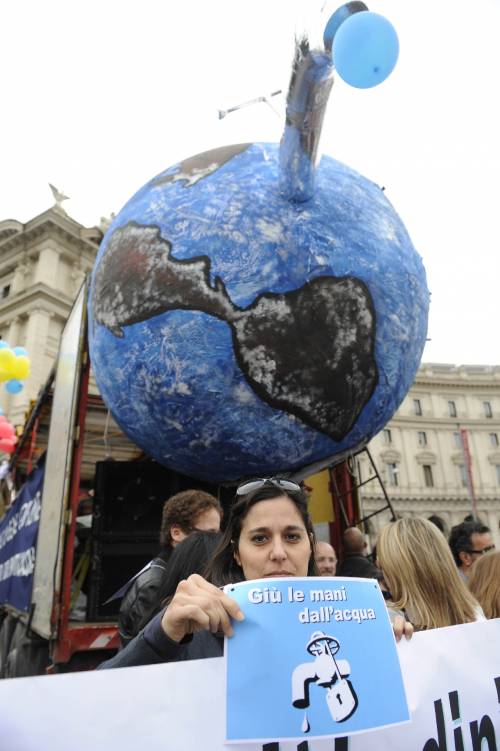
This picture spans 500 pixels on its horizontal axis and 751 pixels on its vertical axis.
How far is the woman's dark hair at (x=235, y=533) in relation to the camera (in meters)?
1.52

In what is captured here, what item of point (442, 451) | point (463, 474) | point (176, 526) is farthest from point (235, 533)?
point (463, 474)

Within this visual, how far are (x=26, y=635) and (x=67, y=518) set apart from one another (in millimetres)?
1288

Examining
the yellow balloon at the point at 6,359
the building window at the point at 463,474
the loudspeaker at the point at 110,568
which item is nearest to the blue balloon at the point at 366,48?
the loudspeaker at the point at 110,568

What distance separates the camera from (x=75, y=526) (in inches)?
143

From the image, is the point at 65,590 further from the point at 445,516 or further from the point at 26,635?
the point at 445,516

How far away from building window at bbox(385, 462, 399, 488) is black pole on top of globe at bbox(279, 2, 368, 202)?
4055cm

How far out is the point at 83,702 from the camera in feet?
3.15

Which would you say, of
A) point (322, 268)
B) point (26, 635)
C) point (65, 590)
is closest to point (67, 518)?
point (65, 590)

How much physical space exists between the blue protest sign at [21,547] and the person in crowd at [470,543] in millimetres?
3381

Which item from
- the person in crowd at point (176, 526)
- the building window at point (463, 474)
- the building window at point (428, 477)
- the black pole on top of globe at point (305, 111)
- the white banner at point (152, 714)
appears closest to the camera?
the white banner at point (152, 714)

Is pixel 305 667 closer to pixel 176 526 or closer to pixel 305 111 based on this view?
pixel 176 526

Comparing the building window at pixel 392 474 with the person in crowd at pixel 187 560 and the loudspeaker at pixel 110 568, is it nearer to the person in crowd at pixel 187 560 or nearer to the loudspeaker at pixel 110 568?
the loudspeaker at pixel 110 568

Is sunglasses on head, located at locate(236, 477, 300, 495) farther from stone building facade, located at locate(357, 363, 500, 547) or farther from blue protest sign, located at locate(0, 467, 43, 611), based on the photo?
stone building facade, located at locate(357, 363, 500, 547)

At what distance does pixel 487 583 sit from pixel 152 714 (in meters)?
1.86
